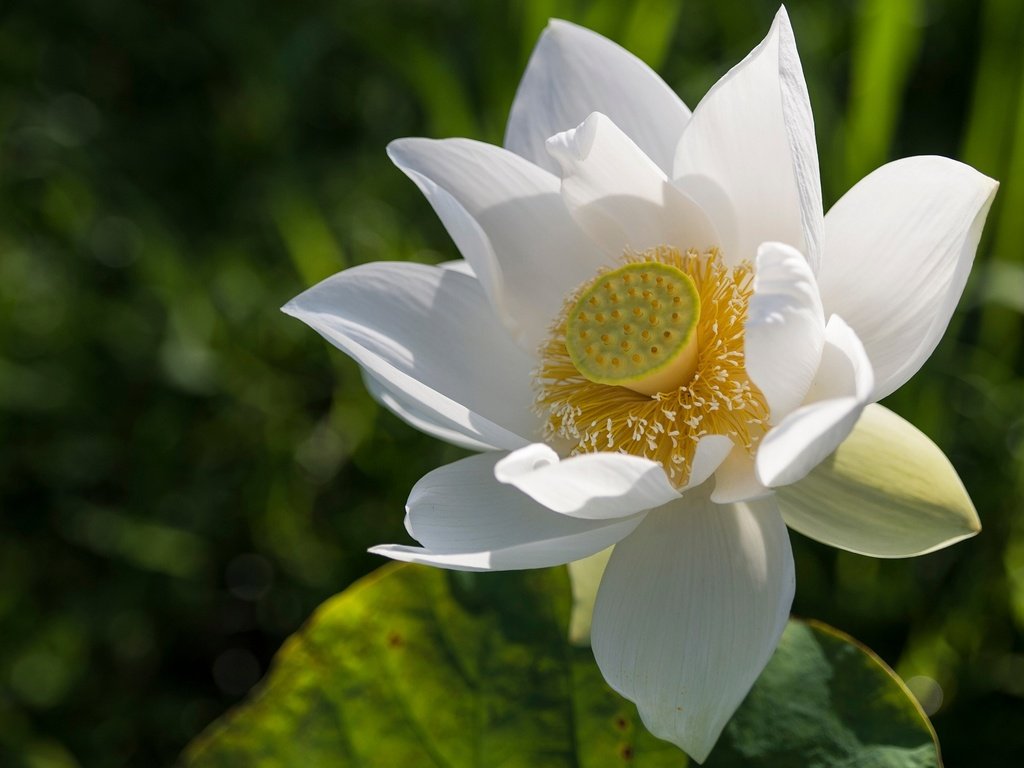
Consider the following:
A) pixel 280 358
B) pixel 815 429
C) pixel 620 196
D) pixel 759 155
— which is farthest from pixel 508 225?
pixel 280 358

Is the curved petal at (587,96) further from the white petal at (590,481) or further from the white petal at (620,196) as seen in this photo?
the white petal at (590,481)

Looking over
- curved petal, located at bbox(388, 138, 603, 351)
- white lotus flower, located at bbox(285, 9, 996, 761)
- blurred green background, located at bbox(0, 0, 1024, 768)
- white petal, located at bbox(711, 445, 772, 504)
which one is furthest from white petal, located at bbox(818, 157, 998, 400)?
blurred green background, located at bbox(0, 0, 1024, 768)

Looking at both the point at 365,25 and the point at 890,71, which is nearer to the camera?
the point at 890,71

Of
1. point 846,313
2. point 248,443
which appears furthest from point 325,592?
point 846,313

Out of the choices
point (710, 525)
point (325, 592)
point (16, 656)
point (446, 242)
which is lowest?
point (16, 656)

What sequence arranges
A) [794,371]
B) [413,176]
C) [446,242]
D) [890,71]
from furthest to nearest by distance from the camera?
[446,242] → [890,71] → [413,176] → [794,371]

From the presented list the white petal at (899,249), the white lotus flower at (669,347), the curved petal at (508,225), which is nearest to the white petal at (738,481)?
the white lotus flower at (669,347)

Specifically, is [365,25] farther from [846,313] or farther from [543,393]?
[846,313]

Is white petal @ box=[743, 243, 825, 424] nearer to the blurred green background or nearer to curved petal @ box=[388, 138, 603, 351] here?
curved petal @ box=[388, 138, 603, 351]
